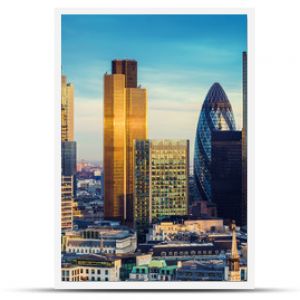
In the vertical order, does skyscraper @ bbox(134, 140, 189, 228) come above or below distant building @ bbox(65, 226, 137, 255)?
above

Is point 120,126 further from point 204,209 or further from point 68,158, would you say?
point 204,209

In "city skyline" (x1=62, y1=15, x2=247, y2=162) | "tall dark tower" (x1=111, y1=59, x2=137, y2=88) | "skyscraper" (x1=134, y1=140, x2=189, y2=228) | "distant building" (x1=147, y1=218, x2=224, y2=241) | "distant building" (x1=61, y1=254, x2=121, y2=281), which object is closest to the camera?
"distant building" (x1=61, y1=254, x2=121, y2=281)

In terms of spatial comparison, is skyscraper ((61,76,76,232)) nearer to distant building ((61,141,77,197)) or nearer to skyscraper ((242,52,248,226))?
distant building ((61,141,77,197))

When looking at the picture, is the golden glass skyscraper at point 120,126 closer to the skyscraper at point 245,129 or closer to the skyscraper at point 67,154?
the skyscraper at point 67,154

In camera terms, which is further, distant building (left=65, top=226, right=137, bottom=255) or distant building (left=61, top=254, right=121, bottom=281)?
distant building (left=65, top=226, right=137, bottom=255)

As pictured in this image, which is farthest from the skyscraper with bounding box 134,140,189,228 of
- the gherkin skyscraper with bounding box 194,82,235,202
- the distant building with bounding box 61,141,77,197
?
the distant building with bounding box 61,141,77,197

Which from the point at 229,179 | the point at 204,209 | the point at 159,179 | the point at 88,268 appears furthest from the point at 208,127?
the point at 88,268

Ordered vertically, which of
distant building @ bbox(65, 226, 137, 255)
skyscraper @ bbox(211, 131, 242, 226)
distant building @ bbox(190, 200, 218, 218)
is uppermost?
skyscraper @ bbox(211, 131, 242, 226)
